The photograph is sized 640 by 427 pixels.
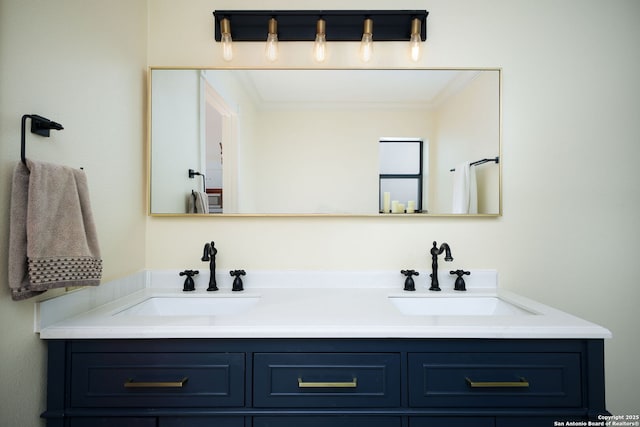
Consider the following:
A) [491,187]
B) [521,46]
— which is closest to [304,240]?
[491,187]

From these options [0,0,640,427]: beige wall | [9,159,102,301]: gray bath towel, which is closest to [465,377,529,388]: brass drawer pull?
[0,0,640,427]: beige wall

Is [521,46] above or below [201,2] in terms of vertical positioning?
below

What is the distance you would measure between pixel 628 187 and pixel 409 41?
1.34 meters

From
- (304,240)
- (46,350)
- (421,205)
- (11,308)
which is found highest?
(421,205)

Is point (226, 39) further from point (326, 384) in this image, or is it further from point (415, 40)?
point (326, 384)

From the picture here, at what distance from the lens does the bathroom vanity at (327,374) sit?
3.69 feet

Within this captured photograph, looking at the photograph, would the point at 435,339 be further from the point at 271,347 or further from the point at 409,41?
the point at 409,41

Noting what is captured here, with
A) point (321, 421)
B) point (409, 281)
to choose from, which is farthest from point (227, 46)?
point (321, 421)

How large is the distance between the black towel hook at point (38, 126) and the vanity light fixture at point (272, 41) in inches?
38.7

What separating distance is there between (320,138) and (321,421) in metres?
1.23

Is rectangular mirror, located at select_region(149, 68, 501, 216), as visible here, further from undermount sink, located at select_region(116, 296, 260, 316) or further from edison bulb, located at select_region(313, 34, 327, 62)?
undermount sink, located at select_region(116, 296, 260, 316)

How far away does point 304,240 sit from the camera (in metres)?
1.79

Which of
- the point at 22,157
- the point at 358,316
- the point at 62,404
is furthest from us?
the point at 358,316

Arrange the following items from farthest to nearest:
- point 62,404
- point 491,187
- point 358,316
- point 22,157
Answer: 1. point 491,187
2. point 358,316
3. point 62,404
4. point 22,157
